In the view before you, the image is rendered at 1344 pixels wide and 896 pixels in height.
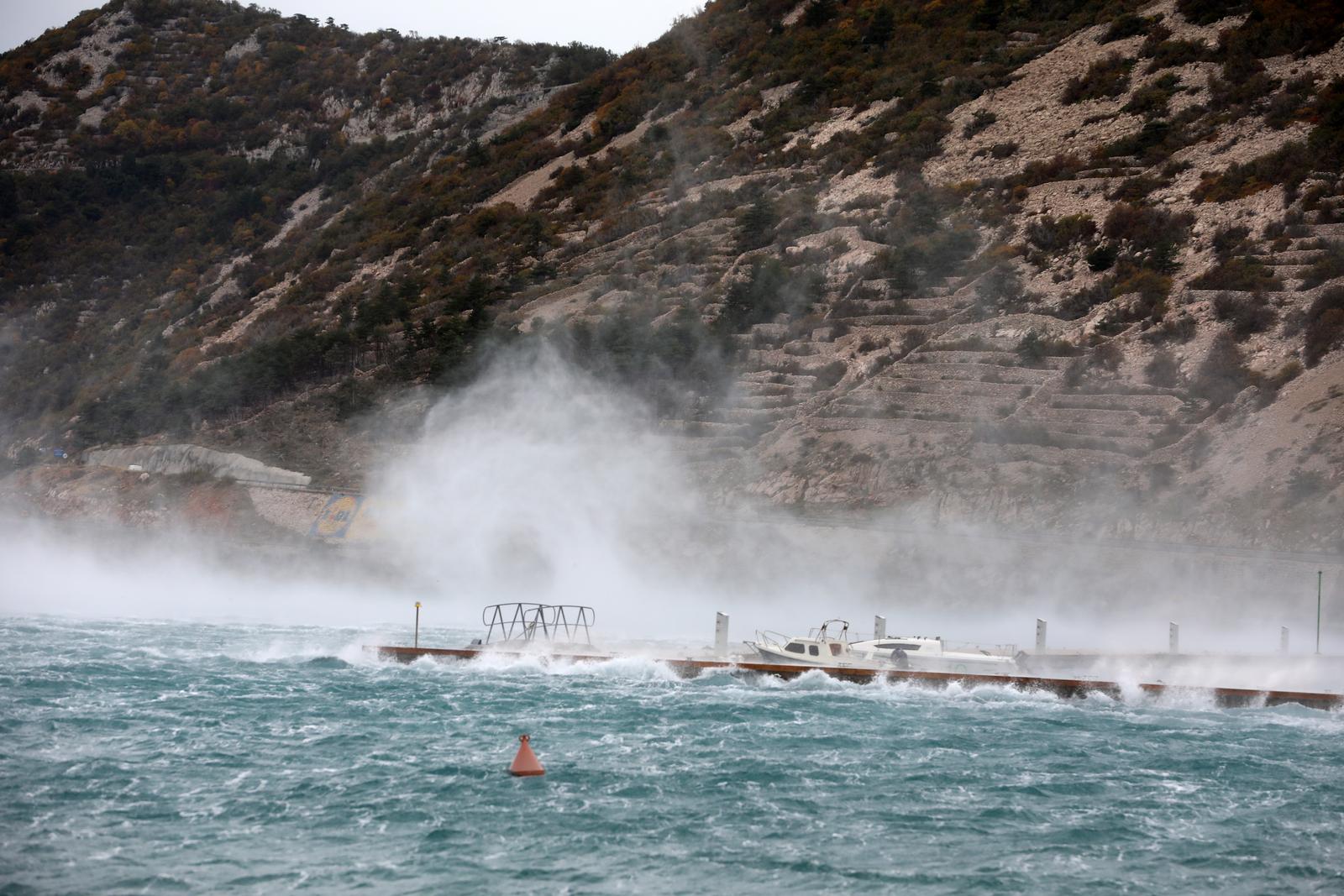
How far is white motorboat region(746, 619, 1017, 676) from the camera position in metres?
42.0

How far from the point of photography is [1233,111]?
83438mm

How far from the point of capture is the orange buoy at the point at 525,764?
2870cm

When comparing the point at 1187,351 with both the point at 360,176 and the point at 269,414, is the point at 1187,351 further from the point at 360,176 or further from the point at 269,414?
the point at 360,176

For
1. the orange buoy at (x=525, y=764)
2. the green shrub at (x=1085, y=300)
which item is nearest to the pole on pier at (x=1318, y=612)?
the green shrub at (x=1085, y=300)

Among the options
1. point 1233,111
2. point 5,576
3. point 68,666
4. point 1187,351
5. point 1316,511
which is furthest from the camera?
point 1233,111

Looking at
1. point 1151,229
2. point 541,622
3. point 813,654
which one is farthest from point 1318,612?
point 1151,229

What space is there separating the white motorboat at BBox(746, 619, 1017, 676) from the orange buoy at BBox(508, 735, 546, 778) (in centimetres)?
1434

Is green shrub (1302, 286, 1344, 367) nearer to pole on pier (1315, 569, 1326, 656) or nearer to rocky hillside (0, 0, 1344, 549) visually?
rocky hillside (0, 0, 1344, 549)

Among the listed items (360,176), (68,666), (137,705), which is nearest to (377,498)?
(68,666)

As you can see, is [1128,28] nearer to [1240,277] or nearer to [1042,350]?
[1240,277]

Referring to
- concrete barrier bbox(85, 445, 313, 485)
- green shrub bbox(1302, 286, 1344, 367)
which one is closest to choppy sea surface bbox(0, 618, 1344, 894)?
green shrub bbox(1302, 286, 1344, 367)

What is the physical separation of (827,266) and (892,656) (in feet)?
144

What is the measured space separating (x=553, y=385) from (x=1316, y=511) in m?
38.2

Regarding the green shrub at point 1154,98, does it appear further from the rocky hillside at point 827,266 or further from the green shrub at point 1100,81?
the green shrub at point 1100,81
